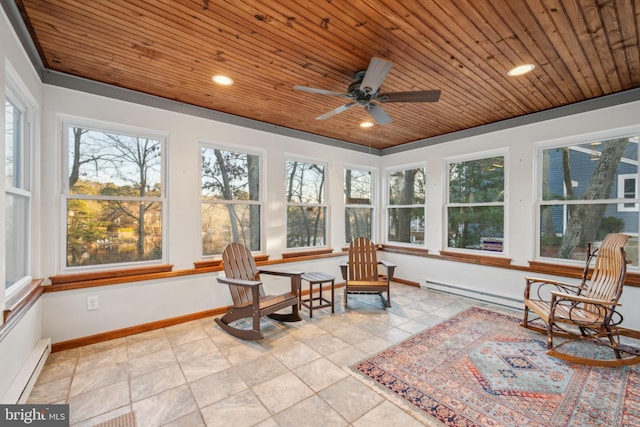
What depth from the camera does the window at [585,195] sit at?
313cm

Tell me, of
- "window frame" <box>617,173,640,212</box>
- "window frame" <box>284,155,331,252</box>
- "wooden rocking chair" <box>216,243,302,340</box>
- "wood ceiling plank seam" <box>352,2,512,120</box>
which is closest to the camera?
"wood ceiling plank seam" <box>352,2,512,120</box>

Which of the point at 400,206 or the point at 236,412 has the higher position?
the point at 400,206

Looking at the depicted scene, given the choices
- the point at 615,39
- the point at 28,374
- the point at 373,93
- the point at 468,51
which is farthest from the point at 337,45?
the point at 28,374

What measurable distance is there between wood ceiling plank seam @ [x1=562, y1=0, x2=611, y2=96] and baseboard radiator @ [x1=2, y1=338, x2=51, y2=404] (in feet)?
14.1

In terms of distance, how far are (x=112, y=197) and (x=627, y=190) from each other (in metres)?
5.66

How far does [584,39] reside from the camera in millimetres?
2119

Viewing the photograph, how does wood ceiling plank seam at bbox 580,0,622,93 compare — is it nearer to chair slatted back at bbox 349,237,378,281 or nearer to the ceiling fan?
the ceiling fan

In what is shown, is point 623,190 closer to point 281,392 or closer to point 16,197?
point 281,392

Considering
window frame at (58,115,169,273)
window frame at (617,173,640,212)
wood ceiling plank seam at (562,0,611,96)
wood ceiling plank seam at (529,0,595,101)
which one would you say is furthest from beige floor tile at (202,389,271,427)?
window frame at (617,173,640,212)

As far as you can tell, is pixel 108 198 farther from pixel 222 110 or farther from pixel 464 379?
pixel 464 379

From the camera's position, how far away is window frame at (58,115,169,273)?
273cm

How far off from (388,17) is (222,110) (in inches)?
97.2

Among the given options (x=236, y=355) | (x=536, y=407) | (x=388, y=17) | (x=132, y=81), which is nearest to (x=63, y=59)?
(x=132, y=81)

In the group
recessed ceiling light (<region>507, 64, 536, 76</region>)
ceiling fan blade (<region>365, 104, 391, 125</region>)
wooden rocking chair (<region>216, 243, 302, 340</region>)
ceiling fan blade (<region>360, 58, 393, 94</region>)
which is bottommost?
wooden rocking chair (<region>216, 243, 302, 340</region>)
